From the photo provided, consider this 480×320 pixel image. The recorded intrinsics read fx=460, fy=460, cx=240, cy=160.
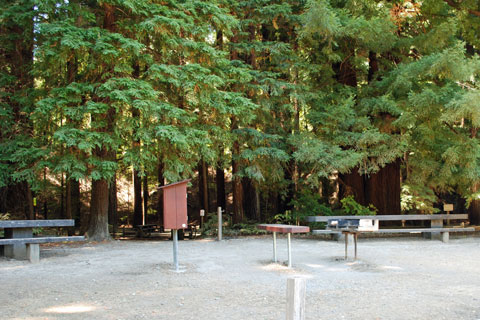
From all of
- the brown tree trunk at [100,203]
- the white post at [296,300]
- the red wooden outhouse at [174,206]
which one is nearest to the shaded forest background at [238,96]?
the brown tree trunk at [100,203]

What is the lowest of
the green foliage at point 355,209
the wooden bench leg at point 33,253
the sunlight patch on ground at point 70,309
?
the sunlight patch on ground at point 70,309

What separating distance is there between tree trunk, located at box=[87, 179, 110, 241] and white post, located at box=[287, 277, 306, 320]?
1160cm

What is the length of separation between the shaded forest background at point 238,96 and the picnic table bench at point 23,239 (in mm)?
2152

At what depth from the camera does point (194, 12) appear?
13.7 m

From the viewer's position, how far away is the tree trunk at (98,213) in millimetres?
13883

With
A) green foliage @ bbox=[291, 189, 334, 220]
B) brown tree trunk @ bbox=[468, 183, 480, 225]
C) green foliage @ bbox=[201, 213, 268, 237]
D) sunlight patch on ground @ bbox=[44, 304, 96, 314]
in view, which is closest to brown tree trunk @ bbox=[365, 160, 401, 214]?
green foliage @ bbox=[291, 189, 334, 220]

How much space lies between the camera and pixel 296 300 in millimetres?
3121

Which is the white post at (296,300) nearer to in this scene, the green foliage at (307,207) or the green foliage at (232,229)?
the green foliage at (232,229)

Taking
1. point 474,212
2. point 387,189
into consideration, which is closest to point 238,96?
point 387,189

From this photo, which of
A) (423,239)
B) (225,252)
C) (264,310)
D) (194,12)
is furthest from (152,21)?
(423,239)

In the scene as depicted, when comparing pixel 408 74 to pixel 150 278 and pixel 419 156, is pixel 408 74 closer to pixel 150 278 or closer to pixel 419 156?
pixel 419 156

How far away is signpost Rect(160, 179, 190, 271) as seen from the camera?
8.41 m

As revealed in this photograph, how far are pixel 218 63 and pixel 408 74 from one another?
5.83 m

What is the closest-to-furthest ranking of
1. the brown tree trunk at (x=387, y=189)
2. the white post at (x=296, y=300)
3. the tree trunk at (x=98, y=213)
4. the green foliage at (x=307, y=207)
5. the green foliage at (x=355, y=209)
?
the white post at (x=296, y=300) < the tree trunk at (x=98, y=213) < the green foliage at (x=355, y=209) < the green foliage at (x=307, y=207) < the brown tree trunk at (x=387, y=189)
